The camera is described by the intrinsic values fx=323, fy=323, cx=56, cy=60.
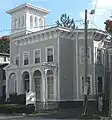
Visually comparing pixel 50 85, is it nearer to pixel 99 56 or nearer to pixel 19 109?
pixel 99 56

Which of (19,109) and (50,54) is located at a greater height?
(50,54)

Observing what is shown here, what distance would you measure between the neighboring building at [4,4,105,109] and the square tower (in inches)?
144

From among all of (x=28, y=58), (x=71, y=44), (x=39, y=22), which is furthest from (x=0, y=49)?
(x=71, y=44)

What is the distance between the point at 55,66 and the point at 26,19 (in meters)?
11.6

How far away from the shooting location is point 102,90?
40969mm

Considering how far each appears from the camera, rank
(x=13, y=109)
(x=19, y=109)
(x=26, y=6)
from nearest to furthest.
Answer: (x=19, y=109)
(x=13, y=109)
(x=26, y=6)

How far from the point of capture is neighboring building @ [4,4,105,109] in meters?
38.8

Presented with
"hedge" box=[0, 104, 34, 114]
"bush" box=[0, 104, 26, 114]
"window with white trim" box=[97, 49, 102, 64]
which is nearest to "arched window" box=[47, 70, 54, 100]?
"hedge" box=[0, 104, 34, 114]

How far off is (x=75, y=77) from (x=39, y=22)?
42.9 ft

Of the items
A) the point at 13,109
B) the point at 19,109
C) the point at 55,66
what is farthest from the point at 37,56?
the point at 19,109

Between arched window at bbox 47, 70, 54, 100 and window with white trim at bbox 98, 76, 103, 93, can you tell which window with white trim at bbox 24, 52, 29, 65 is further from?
window with white trim at bbox 98, 76, 103, 93

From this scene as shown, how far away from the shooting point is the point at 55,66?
38656mm

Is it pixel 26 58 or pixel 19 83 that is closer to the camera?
pixel 19 83

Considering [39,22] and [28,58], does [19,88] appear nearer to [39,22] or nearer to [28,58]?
[28,58]
